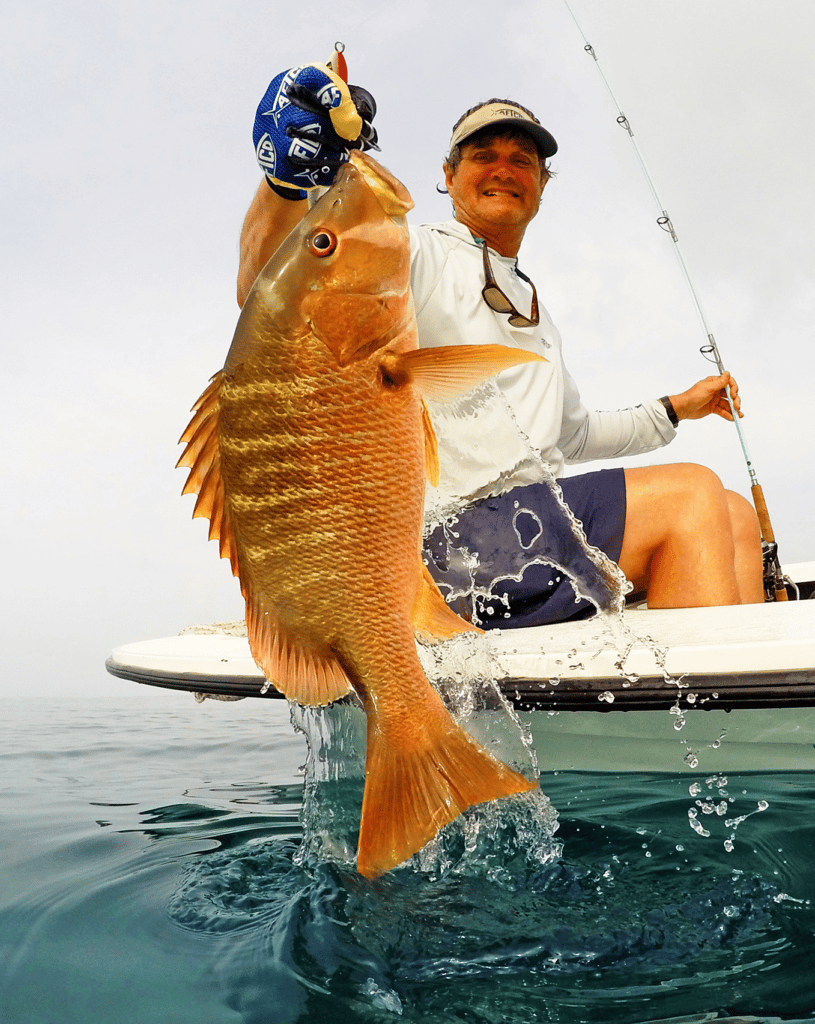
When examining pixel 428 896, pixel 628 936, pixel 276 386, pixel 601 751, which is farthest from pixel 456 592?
pixel 276 386

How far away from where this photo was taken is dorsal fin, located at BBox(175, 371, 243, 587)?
3.96ft

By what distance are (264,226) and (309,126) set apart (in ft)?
1.20

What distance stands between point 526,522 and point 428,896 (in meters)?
1.07

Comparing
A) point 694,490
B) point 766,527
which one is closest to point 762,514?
point 766,527

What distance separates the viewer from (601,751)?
7.69ft

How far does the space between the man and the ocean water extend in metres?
0.60

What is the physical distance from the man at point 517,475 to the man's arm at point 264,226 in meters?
0.77

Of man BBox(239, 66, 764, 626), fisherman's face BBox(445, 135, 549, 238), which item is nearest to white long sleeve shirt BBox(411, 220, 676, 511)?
man BBox(239, 66, 764, 626)

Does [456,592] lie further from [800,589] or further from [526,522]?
[800,589]

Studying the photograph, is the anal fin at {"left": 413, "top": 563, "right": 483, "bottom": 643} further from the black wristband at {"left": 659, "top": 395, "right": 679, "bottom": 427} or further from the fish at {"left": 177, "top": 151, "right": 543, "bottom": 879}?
the black wristband at {"left": 659, "top": 395, "right": 679, "bottom": 427}

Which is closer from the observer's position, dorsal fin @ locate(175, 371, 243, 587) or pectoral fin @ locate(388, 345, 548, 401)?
pectoral fin @ locate(388, 345, 548, 401)

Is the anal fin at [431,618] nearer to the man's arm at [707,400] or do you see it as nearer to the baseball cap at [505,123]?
the baseball cap at [505,123]

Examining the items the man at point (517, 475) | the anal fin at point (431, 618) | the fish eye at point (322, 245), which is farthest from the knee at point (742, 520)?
the fish eye at point (322, 245)

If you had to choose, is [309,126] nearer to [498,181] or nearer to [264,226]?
[264,226]
